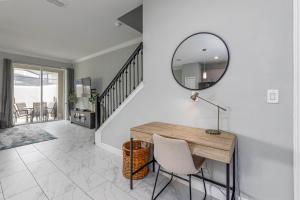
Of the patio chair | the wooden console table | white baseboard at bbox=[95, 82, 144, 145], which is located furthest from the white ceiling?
the wooden console table

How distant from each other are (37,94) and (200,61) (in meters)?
6.70

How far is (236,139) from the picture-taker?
1.56 metres

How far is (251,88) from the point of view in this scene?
148 centimetres

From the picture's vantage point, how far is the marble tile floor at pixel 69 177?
5.65ft

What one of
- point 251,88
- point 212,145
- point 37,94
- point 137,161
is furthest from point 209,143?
point 37,94

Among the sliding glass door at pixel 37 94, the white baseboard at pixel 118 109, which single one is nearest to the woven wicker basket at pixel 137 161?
the white baseboard at pixel 118 109

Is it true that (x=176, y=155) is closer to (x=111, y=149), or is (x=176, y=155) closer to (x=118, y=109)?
(x=118, y=109)

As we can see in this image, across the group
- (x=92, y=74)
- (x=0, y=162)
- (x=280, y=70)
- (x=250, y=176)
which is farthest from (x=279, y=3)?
(x=92, y=74)

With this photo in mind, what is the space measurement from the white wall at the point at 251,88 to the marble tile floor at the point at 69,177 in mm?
706

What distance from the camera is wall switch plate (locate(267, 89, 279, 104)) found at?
4.42 feet

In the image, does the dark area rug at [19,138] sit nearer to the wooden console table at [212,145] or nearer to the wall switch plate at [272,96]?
the wooden console table at [212,145]

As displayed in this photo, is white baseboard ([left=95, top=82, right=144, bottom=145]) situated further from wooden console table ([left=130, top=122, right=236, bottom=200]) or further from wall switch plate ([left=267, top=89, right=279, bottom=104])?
wall switch plate ([left=267, top=89, right=279, bottom=104])

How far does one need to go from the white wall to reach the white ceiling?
149cm

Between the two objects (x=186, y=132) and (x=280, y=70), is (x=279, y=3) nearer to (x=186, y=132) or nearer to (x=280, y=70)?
(x=280, y=70)
